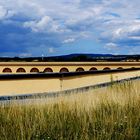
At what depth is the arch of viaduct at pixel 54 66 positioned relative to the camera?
262 ft

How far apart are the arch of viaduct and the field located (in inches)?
2573

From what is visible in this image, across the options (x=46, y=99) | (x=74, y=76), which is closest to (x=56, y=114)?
(x=46, y=99)

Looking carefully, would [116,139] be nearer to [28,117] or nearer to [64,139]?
[64,139]

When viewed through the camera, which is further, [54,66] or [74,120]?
[54,66]

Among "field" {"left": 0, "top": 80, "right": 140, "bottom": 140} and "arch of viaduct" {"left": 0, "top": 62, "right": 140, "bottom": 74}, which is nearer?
"field" {"left": 0, "top": 80, "right": 140, "bottom": 140}

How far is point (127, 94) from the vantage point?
53.5ft

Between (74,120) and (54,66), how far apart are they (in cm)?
7143

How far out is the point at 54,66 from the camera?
272ft

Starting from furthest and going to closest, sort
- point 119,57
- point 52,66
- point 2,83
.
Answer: point 119,57 < point 52,66 < point 2,83

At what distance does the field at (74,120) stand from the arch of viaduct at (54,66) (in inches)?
2573

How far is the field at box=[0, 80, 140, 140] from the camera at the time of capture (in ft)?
33.0

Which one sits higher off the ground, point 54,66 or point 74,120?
point 74,120

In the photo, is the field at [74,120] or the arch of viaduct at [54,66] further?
the arch of viaduct at [54,66]

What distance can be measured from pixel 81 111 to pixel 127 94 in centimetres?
408
